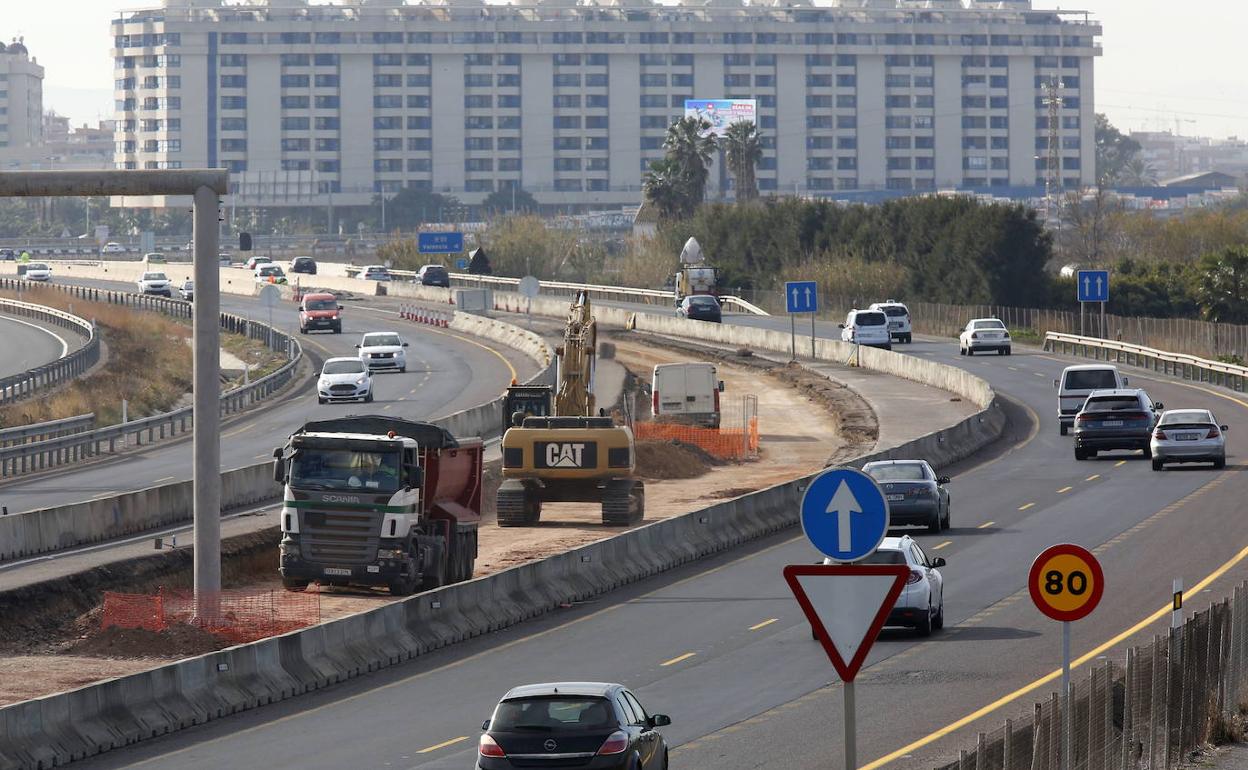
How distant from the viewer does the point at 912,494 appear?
38.3 metres

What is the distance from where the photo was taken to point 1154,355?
79375mm

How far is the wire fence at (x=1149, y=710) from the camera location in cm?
1466

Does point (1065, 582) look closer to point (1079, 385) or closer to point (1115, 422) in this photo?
point (1115, 422)

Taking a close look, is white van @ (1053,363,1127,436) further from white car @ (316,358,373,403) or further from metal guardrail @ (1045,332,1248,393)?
white car @ (316,358,373,403)

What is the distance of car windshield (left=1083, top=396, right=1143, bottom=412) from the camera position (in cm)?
5013

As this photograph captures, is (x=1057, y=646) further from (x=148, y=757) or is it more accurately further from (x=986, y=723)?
(x=148, y=757)

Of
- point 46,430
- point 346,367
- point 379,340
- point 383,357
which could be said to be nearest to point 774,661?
point 46,430

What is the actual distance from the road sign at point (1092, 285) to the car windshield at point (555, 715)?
2681 inches

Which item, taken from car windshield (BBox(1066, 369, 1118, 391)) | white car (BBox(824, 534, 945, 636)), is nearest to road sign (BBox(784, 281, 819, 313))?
car windshield (BBox(1066, 369, 1118, 391))

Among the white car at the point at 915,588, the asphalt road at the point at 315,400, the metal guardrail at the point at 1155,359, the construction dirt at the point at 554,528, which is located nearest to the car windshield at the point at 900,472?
the construction dirt at the point at 554,528

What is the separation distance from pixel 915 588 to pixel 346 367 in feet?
150

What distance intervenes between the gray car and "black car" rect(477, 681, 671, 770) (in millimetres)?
22317

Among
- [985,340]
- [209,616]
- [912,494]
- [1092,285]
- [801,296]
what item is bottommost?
[209,616]

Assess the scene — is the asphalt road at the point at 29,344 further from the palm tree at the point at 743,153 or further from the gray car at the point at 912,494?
the palm tree at the point at 743,153
